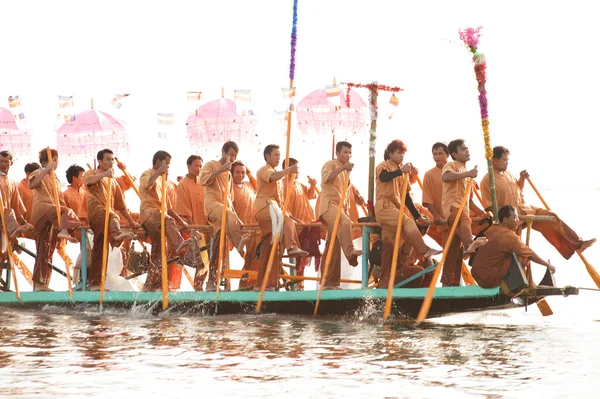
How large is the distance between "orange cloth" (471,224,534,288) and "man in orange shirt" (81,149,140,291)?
194 inches

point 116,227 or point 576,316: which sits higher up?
point 116,227

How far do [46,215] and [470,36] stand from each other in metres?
6.41

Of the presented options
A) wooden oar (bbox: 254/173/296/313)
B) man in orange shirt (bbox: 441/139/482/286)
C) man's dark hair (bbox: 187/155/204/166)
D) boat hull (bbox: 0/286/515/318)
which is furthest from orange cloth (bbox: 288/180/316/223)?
man in orange shirt (bbox: 441/139/482/286)

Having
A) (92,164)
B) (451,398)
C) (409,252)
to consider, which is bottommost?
(451,398)

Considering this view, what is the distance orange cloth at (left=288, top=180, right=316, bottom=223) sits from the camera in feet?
58.1

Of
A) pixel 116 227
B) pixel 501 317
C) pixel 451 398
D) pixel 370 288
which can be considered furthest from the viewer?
pixel 501 317

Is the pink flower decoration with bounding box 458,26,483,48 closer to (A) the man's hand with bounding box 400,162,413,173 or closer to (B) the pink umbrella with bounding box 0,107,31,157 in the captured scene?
(A) the man's hand with bounding box 400,162,413,173

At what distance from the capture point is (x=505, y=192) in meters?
15.1

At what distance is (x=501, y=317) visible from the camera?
1761cm

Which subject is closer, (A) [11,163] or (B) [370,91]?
(B) [370,91]

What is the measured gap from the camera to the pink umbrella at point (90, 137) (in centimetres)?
1664

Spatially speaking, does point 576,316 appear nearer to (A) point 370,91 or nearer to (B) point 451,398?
(A) point 370,91

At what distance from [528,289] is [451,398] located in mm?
4092

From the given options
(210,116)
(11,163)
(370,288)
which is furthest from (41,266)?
(370,288)
